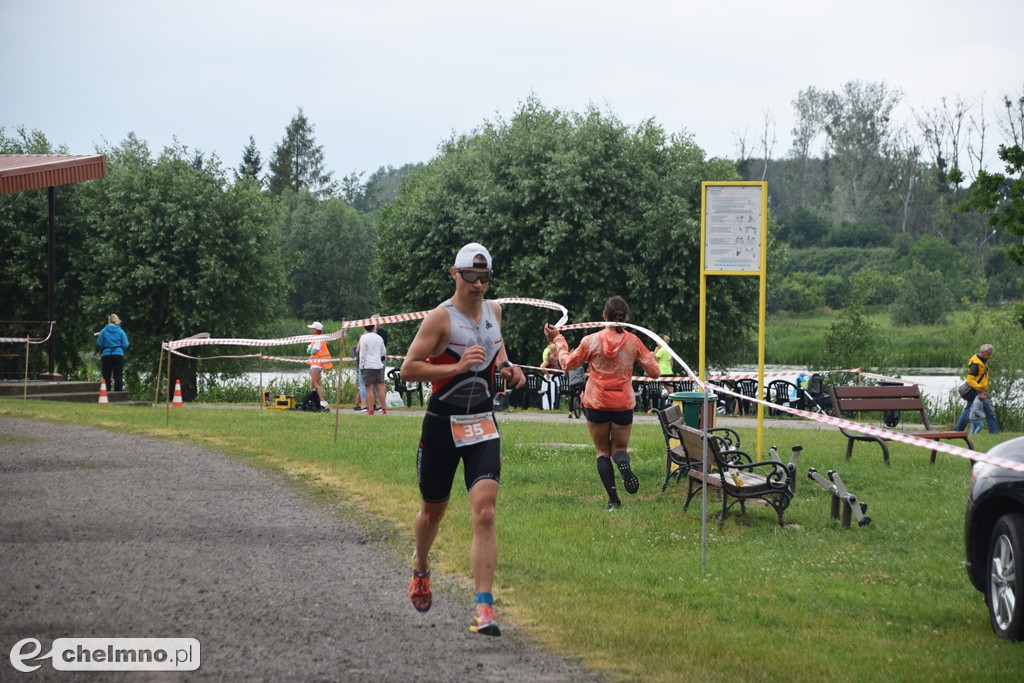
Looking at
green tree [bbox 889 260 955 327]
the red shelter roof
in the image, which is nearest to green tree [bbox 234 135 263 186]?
green tree [bbox 889 260 955 327]

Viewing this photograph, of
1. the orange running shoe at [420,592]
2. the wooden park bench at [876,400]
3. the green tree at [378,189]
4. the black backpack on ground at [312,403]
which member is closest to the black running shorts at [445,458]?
the orange running shoe at [420,592]

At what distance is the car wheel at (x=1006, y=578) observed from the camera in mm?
5812

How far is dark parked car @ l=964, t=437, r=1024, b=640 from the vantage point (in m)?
5.85

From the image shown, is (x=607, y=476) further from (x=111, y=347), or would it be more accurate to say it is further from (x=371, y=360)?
(x=111, y=347)

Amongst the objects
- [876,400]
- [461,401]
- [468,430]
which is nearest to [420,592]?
[468,430]

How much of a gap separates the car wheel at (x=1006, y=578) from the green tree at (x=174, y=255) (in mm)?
31997

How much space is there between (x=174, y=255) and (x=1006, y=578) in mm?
33195

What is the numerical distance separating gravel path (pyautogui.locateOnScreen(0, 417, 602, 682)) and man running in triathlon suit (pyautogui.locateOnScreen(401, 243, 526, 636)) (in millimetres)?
516

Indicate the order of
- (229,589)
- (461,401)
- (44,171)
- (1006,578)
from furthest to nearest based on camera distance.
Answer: (44,171) < (229,589) < (461,401) < (1006,578)

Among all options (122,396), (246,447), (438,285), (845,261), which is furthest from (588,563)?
(845,261)

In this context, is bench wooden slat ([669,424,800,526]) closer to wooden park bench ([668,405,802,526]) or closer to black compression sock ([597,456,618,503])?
wooden park bench ([668,405,802,526])

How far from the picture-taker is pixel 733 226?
1198 centimetres

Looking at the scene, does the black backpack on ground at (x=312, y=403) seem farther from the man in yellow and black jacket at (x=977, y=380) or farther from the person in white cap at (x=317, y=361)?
the man in yellow and black jacket at (x=977, y=380)

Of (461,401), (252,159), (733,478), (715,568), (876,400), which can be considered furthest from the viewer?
(252,159)
